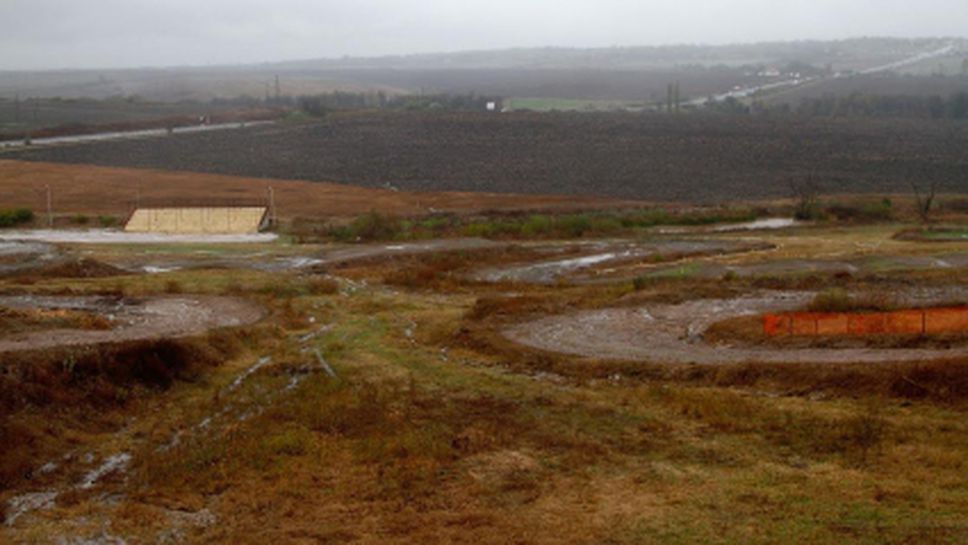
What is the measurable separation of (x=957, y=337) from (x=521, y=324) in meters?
9.88

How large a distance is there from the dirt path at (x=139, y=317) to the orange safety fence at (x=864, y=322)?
12738mm

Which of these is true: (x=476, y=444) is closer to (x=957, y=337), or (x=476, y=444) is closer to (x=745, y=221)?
(x=957, y=337)

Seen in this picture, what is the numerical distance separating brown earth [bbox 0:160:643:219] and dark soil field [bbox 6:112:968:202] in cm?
428

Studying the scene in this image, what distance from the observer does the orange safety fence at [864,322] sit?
25.5 meters

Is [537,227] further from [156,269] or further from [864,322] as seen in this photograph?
[864,322]

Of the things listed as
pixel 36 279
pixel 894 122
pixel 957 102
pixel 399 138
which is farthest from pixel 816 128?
pixel 36 279

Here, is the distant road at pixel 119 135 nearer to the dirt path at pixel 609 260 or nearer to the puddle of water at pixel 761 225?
the puddle of water at pixel 761 225

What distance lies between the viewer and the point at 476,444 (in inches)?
704

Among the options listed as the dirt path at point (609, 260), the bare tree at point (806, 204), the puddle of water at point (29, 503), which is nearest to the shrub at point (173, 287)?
the dirt path at point (609, 260)

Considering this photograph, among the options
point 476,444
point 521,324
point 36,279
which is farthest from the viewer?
point 36,279

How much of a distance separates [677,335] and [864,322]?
4.13m

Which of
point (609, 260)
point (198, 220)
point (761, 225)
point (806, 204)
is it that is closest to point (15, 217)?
point (198, 220)

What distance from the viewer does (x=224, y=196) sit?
223 feet

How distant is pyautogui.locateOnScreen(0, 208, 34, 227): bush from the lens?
55.6m
